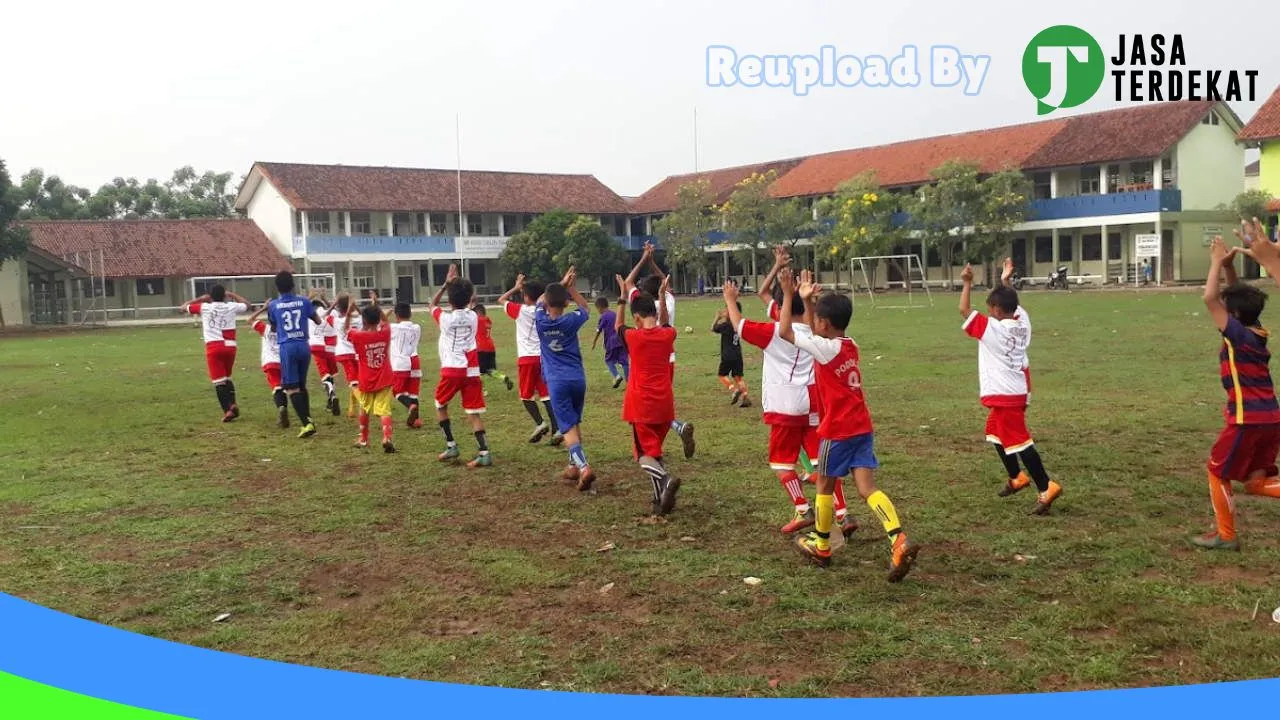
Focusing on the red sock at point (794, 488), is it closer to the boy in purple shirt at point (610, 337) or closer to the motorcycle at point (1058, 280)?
the boy in purple shirt at point (610, 337)

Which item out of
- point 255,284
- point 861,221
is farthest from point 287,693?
point 255,284

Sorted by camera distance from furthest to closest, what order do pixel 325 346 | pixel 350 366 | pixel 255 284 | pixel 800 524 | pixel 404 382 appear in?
1. pixel 255 284
2. pixel 325 346
3. pixel 350 366
4. pixel 404 382
5. pixel 800 524

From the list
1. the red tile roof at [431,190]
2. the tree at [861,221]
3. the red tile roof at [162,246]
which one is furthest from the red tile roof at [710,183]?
the red tile roof at [162,246]

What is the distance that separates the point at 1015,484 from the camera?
7.53m

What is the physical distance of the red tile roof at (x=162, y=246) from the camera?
Answer: 48.8 metres

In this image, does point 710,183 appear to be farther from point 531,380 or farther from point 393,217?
point 531,380

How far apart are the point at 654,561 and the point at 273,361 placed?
8424 millimetres

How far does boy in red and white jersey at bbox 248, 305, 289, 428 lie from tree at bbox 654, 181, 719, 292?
140ft

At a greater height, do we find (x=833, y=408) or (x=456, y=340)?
(x=456, y=340)

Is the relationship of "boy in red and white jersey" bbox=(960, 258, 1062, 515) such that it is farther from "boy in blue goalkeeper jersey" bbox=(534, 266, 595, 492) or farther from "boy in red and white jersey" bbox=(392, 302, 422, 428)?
"boy in red and white jersey" bbox=(392, 302, 422, 428)

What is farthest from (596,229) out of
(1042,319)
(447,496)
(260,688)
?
(260,688)

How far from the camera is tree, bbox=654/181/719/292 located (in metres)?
55.2

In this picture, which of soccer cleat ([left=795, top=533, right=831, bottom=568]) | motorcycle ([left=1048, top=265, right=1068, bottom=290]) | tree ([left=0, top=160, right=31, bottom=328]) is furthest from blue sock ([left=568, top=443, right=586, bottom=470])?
motorcycle ([left=1048, top=265, right=1068, bottom=290])

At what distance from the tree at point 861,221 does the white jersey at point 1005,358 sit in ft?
136
